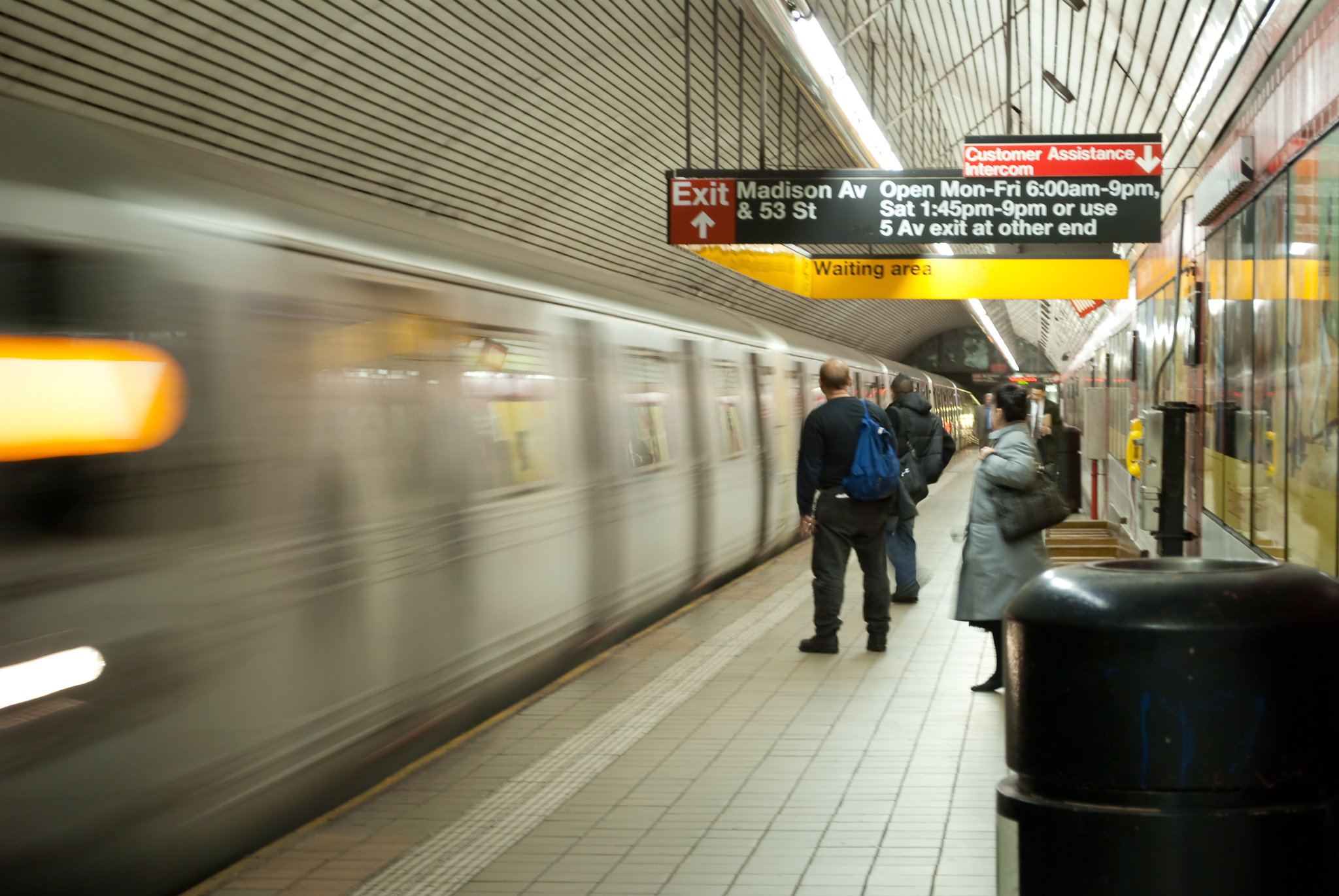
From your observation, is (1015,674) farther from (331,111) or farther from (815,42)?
(331,111)

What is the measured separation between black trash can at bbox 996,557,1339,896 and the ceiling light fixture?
1266cm

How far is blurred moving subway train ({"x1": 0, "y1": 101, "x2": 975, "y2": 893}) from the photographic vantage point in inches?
141

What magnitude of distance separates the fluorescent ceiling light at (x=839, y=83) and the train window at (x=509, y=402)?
10.0 feet

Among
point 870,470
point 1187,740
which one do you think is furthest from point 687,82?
point 1187,740

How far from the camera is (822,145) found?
18.7 metres

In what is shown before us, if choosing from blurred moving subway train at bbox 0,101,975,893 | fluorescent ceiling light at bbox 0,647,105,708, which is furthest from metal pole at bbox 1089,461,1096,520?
fluorescent ceiling light at bbox 0,647,105,708

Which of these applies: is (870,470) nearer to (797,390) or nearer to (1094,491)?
(797,390)

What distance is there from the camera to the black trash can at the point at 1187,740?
248 cm

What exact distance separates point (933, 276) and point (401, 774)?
11.6 m

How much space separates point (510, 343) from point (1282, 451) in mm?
A: 3526

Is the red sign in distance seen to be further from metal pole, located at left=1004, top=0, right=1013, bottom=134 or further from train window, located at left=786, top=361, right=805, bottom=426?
train window, located at left=786, top=361, right=805, bottom=426

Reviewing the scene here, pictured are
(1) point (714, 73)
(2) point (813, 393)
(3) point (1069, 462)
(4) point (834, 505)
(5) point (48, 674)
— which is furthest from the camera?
(2) point (813, 393)

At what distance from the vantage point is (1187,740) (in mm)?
2504

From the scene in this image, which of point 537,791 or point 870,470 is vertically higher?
point 870,470
